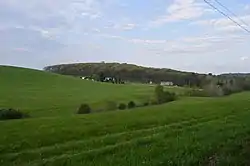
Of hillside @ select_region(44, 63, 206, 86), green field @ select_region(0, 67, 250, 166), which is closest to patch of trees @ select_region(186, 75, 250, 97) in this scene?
hillside @ select_region(44, 63, 206, 86)

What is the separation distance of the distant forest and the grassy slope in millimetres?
19649

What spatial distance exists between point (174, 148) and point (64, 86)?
93.4m

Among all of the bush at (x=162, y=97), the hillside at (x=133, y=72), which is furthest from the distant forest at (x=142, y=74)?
the bush at (x=162, y=97)

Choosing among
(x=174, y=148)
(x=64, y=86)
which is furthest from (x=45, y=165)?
(x=64, y=86)

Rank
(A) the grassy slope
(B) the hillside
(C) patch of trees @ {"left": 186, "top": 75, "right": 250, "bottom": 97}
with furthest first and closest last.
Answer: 1. (B) the hillside
2. (C) patch of trees @ {"left": 186, "top": 75, "right": 250, "bottom": 97}
3. (A) the grassy slope

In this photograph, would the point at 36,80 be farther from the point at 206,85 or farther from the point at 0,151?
the point at 0,151

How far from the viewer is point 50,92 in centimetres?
9412

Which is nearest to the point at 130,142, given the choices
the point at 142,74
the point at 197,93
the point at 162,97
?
the point at 162,97

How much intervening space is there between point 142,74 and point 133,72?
5.67 m

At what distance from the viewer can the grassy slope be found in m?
68.9

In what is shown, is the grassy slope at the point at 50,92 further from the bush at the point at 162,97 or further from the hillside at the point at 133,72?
the hillside at the point at 133,72

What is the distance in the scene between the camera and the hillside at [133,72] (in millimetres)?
136963

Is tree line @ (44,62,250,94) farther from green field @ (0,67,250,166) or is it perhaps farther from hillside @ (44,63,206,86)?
green field @ (0,67,250,166)

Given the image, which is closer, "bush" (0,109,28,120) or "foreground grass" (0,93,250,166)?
"foreground grass" (0,93,250,166)
